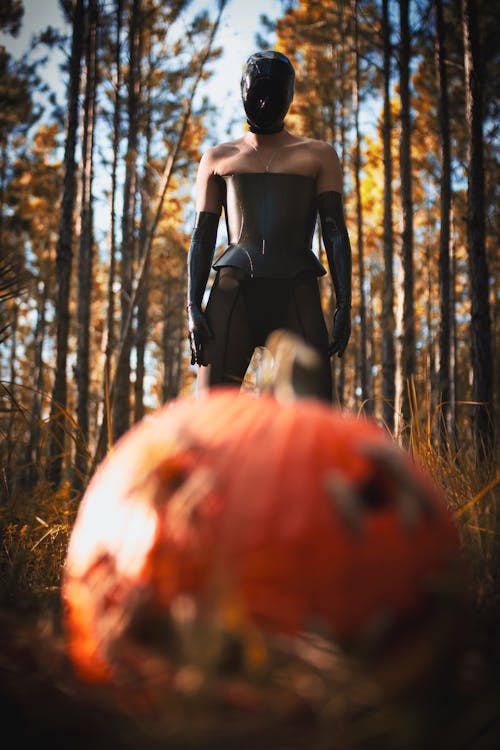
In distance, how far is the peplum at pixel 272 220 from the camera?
97.0 inches

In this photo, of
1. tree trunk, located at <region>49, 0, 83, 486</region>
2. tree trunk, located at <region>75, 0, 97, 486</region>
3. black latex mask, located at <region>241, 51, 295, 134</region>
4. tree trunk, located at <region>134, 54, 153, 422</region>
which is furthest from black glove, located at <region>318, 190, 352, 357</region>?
tree trunk, located at <region>134, 54, 153, 422</region>

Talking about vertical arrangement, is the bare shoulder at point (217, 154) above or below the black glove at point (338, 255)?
above

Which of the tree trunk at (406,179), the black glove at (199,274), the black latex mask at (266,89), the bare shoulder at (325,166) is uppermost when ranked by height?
the tree trunk at (406,179)

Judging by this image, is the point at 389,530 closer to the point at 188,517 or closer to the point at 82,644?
the point at 188,517

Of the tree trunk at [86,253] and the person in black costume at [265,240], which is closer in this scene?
the person in black costume at [265,240]

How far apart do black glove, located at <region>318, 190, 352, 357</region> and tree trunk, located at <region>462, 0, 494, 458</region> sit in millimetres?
3409

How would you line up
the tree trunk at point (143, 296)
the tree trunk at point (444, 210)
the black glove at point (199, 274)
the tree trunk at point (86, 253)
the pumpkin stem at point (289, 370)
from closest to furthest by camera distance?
1. the pumpkin stem at point (289, 370)
2. the black glove at point (199, 274)
3. the tree trunk at point (444, 210)
4. the tree trunk at point (86, 253)
5. the tree trunk at point (143, 296)

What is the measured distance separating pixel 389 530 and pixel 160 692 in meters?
0.46

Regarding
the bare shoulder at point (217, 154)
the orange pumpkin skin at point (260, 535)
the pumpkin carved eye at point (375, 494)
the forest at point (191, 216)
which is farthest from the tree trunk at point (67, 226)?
the pumpkin carved eye at point (375, 494)

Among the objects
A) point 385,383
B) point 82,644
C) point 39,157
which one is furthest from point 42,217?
point 82,644

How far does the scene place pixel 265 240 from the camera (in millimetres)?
2490

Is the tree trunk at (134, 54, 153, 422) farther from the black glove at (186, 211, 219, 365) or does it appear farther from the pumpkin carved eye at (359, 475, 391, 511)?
the pumpkin carved eye at (359, 475, 391, 511)

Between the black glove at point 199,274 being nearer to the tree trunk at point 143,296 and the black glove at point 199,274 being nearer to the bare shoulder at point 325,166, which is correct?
the bare shoulder at point 325,166

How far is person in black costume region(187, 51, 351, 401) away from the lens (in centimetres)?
244
